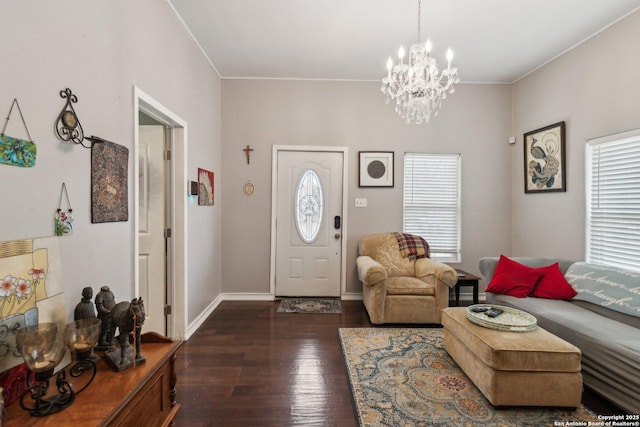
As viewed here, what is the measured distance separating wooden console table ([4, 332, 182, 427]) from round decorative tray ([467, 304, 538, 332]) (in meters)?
2.04

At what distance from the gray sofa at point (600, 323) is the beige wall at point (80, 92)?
3.12 metres

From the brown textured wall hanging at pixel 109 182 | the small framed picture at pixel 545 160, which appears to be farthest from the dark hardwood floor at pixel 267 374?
the small framed picture at pixel 545 160

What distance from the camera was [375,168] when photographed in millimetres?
4031

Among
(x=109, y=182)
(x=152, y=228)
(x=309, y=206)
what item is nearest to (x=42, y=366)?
(x=109, y=182)

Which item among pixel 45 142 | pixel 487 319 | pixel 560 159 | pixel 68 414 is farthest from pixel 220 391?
pixel 560 159

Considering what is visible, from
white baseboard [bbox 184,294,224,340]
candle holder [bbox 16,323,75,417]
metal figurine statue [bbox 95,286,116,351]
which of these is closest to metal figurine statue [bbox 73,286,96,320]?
metal figurine statue [bbox 95,286,116,351]

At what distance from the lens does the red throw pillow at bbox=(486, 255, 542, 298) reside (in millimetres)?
2793

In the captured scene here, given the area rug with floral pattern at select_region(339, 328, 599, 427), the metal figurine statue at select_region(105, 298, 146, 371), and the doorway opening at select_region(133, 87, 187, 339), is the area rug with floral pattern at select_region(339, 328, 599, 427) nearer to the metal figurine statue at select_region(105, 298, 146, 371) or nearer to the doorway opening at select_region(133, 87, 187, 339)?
the metal figurine statue at select_region(105, 298, 146, 371)

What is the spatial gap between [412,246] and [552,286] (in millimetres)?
1437

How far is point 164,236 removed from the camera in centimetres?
276

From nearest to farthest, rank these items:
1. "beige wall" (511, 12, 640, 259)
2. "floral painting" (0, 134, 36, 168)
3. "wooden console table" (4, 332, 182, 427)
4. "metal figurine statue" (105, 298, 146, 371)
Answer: "wooden console table" (4, 332, 182, 427)
"floral painting" (0, 134, 36, 168)
"metal figurine statue" (105, 298, 146, 371)
"beige wall" (511, 12, 640, 259)

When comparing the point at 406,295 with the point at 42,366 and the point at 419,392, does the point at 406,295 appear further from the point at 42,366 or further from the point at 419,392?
the point at 42,366

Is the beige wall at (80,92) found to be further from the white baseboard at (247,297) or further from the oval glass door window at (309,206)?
the white baseboard at (247,297)

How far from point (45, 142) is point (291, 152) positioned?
291 centimetres
